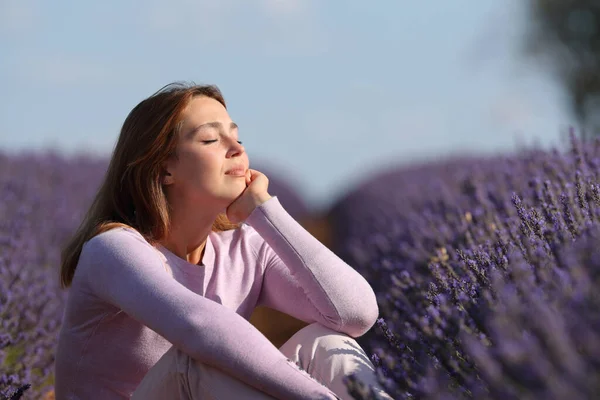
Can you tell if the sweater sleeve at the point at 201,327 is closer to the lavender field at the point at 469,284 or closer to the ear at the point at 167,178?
the lavender field at the point at 469,284

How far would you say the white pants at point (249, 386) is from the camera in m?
2.00

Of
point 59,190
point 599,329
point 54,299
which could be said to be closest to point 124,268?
point 599,329

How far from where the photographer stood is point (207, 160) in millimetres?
2557

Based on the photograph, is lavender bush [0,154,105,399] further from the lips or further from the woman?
the lips

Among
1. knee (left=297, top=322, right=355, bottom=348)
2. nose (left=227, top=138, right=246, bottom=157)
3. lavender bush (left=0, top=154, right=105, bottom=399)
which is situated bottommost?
lavender bush (left=0, top=154, right=105, bottom=399)

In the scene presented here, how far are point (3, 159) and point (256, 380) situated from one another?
5770 mm

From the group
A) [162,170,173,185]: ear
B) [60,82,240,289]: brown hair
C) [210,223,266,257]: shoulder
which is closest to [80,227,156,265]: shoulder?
[60,82,240,289]: brown hair

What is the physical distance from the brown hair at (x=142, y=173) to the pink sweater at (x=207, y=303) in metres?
0.14

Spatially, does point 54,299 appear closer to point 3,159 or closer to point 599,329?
point 599,329

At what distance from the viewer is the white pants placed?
2.00 metres

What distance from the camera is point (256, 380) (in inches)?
77.1

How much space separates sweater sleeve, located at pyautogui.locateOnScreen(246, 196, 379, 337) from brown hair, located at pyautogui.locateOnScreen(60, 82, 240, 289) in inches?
13.0

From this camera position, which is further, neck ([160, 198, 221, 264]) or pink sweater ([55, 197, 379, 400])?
neck ([160, 198, 221, 264])

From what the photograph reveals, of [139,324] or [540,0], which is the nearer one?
[139,324]
